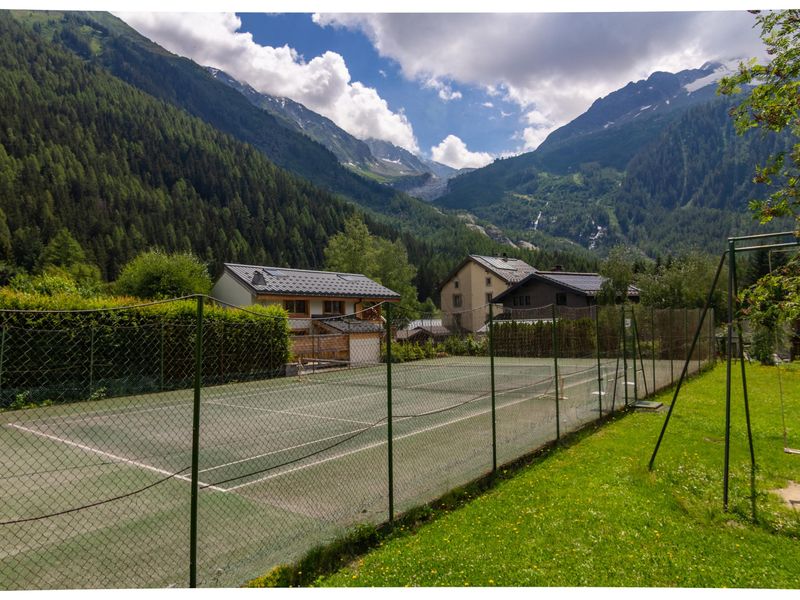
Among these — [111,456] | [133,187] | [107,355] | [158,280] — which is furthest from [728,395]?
[133,187]

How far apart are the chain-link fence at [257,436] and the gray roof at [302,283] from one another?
546 inches

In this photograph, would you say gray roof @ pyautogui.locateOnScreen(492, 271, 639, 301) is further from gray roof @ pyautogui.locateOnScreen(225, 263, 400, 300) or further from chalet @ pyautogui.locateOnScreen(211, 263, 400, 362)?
chalet @ pyautogui.locateOnScreen(211, 263, 400, 362)

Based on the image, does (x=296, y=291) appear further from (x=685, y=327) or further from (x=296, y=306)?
(x=685, y=327)

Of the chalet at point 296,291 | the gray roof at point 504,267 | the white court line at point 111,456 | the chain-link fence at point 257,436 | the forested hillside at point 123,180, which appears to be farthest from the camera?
the forested hillside at point 123,180

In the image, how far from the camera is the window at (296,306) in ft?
100

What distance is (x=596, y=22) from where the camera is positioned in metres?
6.84

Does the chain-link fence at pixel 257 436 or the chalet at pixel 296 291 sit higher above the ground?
the chalet at pixel 296 291

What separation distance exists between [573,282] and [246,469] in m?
42.4

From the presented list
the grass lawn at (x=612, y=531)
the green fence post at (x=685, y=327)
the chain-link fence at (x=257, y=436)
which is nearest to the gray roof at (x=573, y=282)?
the green fence post at (x=685, y=327)

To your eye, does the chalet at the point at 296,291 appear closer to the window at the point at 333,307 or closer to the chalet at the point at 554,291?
the window at the point at 333,307

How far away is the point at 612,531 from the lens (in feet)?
15.9

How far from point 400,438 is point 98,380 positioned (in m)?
7.93

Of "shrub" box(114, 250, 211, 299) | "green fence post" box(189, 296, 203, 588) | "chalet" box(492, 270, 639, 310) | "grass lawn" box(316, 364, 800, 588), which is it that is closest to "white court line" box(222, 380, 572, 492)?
"grass lawn" box(316, 364, 800, 588)
